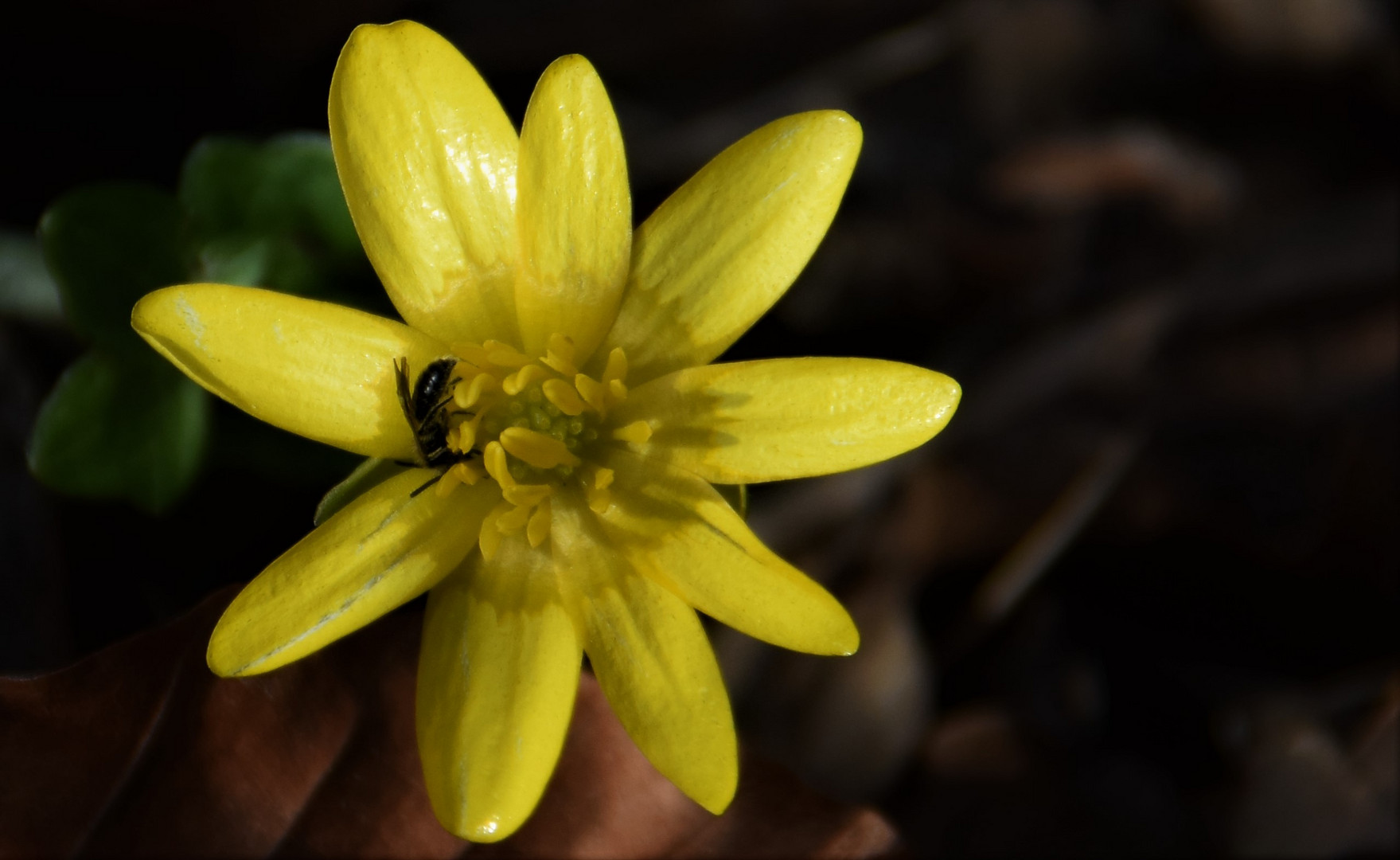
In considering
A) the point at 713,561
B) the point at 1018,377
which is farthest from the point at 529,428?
the point at 1018,377

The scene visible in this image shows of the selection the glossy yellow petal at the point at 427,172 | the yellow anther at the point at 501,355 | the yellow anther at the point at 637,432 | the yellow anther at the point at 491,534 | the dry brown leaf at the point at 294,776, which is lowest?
the dry brown leaf at the point at 294,776

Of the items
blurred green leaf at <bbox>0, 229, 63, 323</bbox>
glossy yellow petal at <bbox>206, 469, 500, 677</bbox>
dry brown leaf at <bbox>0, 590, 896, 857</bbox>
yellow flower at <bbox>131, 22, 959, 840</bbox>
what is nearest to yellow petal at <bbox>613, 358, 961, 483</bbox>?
yellow flower at <bbox>131, 22, 959, 840</bbox>

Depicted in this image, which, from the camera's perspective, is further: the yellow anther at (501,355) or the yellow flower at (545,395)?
the yellow anther at (501,355)

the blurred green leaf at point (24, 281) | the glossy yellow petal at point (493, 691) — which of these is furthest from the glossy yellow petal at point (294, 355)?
the blurred green leaf at point (24, 281)

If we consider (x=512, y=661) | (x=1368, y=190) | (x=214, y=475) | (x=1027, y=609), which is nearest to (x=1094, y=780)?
(x=1027, y=609)

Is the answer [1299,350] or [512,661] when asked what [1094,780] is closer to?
[1299,350]

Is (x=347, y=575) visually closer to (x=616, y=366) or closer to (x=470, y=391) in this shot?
(x=470, y=391)

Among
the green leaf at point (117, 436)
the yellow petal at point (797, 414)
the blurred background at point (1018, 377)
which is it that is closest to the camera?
the yellow petal at point (797, 414)

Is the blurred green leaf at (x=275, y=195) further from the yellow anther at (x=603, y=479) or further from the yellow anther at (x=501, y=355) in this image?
the yellow anther at (x=603, y=479)
